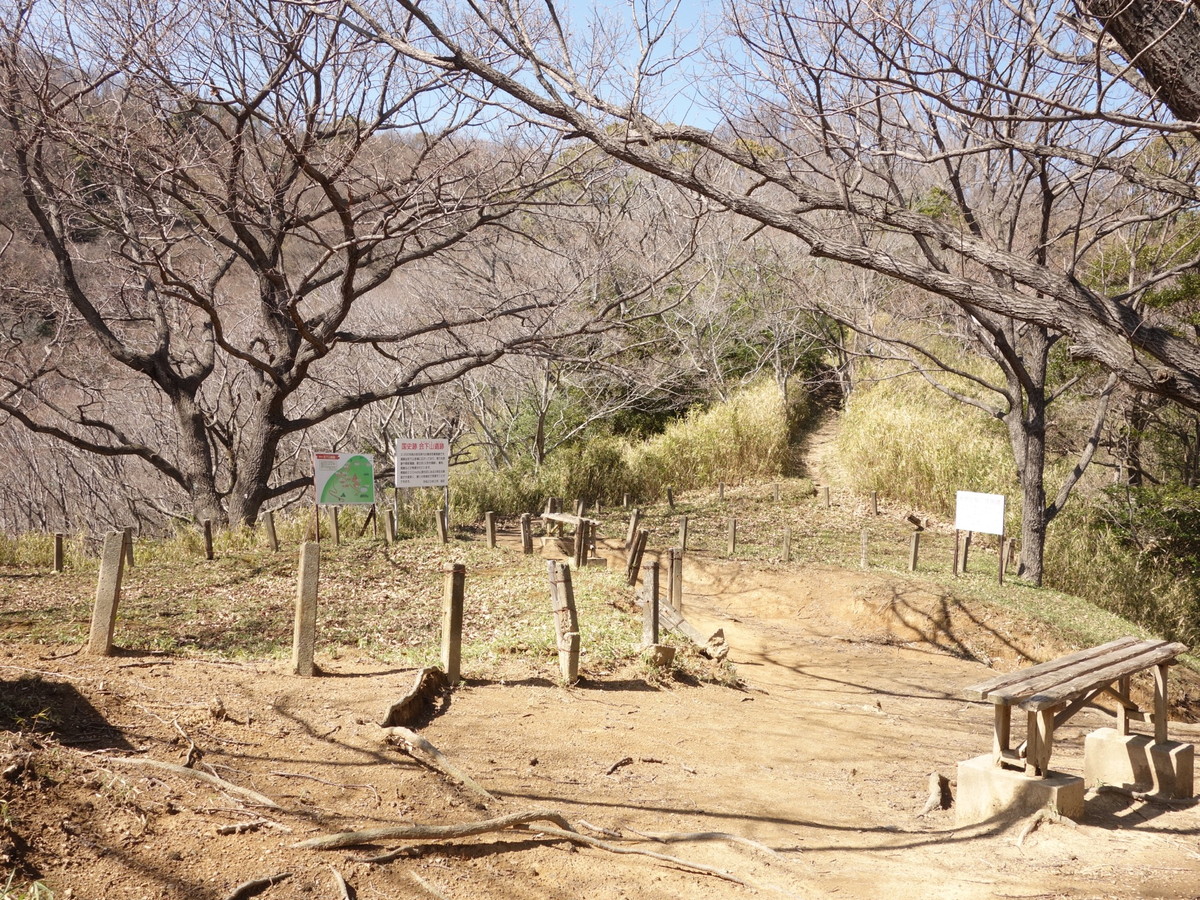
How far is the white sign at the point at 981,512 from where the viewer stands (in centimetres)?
1284

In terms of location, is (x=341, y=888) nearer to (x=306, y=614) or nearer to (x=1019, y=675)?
(x=306, y=614)

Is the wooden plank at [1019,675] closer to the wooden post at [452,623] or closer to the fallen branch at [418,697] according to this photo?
the fallen branch at [418,697]

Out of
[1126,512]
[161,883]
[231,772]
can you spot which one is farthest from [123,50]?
[1126,512]

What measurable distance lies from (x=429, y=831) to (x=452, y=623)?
2.64 metres

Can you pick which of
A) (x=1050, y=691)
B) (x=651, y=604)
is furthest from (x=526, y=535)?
(x=1050, y=691)

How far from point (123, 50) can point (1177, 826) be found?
12.0 meters

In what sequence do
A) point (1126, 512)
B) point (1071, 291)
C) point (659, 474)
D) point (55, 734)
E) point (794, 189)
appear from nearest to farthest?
point (55, 734)
point (1071, 291)
point (794, 189)
point (1126, 512)
point (659, 474)

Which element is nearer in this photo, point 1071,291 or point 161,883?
point 161,883

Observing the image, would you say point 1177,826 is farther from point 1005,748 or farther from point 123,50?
point 123,50

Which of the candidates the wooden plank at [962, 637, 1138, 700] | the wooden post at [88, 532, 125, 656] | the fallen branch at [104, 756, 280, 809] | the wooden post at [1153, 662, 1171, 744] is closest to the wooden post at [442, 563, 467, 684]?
the wooden post at [88, 532, 125, 656]

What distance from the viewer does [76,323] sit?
46.9ft

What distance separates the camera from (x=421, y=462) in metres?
12.6

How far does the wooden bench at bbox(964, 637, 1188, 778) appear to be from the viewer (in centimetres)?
533

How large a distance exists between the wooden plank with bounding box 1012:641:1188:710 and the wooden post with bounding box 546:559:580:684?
3.17 m
